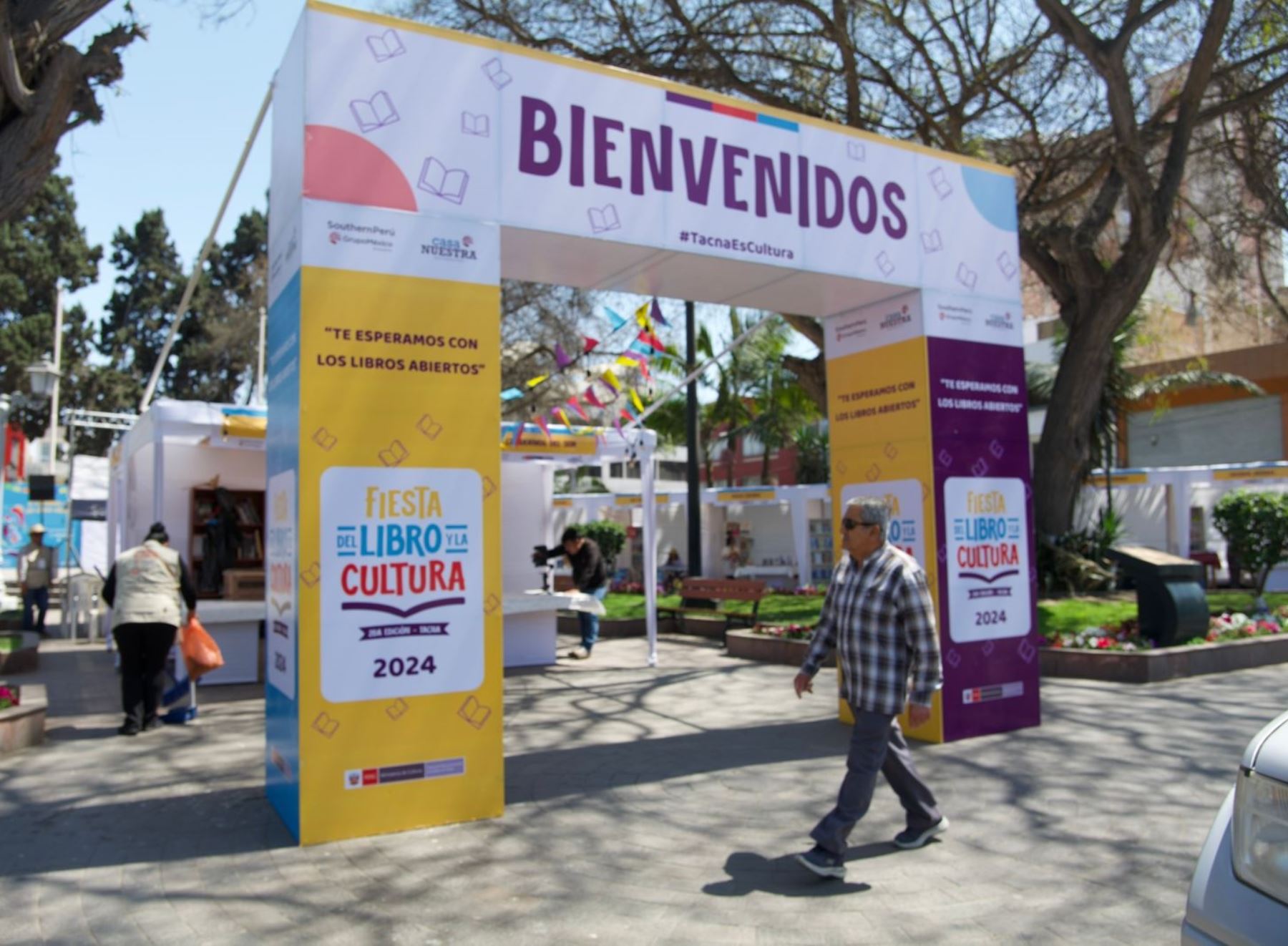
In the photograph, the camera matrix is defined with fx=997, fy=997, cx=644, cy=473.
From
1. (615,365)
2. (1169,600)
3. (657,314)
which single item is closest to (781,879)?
(657,314)

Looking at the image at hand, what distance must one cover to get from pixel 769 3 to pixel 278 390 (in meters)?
11.2

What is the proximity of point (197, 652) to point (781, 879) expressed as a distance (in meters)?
5.46

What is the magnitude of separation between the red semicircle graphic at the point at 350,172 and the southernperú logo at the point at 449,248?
0.22 meters

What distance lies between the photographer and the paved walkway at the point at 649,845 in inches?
163

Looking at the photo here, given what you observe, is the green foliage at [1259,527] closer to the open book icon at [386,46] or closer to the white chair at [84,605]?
the open book icon at [386,46]

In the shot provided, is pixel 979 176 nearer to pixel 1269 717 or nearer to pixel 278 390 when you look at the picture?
pixel 1269 717

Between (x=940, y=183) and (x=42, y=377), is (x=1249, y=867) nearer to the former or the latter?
(x=940, y=183)

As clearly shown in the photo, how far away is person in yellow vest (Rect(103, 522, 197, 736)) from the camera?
7.92m

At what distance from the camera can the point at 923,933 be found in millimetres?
4020

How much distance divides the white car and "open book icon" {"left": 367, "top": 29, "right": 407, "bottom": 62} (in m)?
5.20

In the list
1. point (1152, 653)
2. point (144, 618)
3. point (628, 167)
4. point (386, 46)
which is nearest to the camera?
point (386, 46)

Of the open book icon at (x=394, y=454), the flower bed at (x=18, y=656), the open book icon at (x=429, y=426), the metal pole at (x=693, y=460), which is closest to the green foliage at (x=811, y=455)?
the metal pole at (x=693, y=460)

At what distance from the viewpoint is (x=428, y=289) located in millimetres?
5656

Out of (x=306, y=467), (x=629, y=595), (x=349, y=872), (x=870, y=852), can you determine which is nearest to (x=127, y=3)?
(x=306, y=467)
